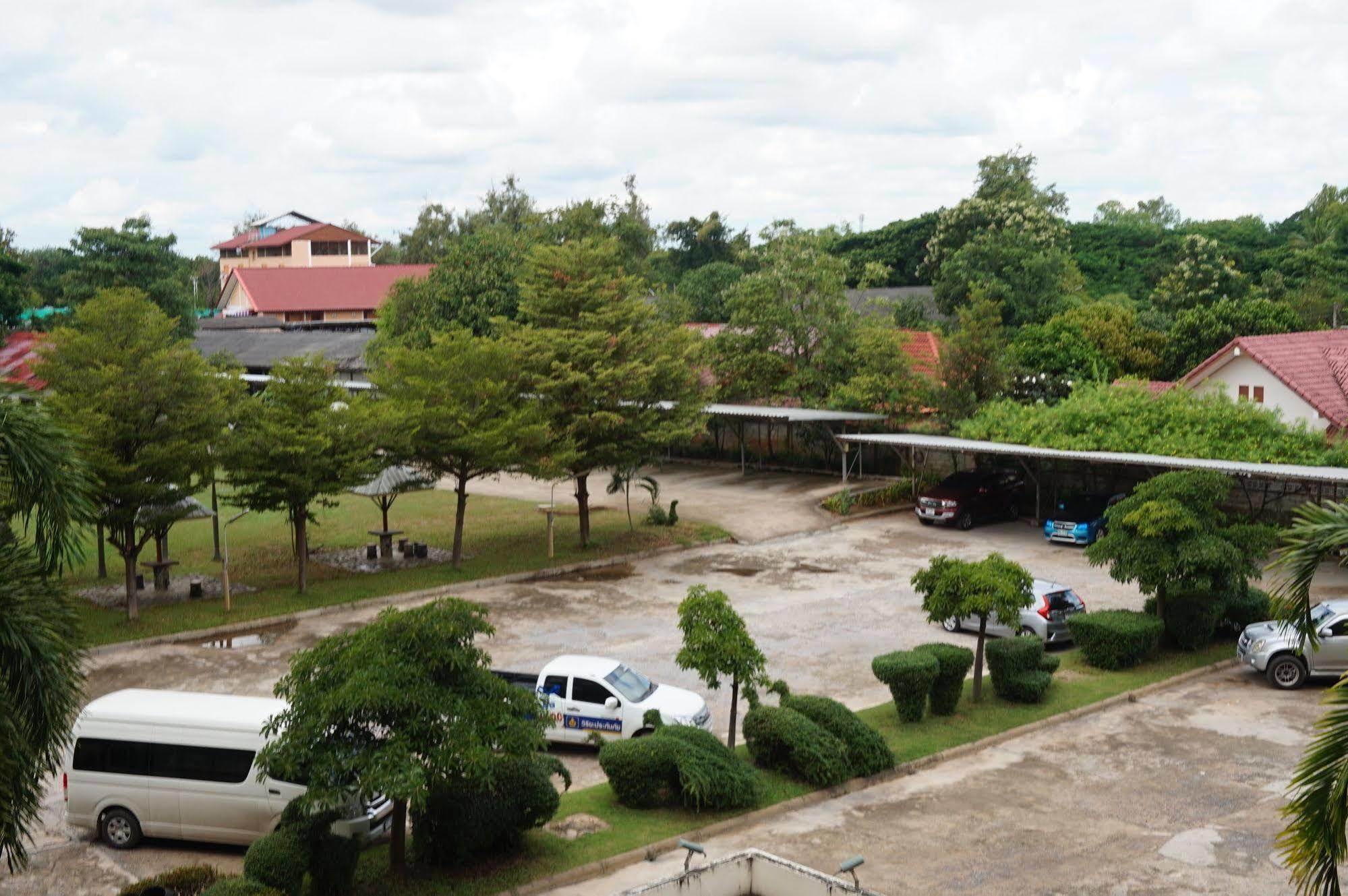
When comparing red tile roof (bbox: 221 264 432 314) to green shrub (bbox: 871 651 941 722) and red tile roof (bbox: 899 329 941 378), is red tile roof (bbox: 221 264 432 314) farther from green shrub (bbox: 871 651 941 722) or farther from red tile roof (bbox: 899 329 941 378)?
→ green shrub (bbox: 871 651 941 722)

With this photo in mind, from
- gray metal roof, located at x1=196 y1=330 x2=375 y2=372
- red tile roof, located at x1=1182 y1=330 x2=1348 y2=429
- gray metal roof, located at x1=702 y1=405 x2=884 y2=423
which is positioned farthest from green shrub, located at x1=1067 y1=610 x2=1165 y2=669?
gray metal roof, located at x1=196 y1=330 x2=375 y2=372

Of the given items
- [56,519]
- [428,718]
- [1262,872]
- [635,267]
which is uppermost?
[635,267]

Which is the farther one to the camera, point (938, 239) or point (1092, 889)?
point (938, 239)

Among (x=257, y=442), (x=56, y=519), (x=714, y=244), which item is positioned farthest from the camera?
(x=714, y=244)

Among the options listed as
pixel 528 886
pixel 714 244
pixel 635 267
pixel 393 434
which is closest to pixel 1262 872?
pixel 528 886

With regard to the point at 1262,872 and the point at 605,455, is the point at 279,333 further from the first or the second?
the point at 1262,872

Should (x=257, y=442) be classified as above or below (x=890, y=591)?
above

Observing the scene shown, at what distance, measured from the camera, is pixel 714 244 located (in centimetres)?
8450

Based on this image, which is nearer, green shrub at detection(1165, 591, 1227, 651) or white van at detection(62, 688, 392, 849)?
white van at detection(62, 688, 392, 849)

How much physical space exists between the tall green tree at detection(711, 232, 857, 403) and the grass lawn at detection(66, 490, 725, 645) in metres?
8.76

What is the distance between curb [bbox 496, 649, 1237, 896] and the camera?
1401cm

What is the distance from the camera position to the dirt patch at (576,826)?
15.0m

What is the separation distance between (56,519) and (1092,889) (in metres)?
10.5

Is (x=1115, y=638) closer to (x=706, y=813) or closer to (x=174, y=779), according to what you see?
(x=706, y=813)
